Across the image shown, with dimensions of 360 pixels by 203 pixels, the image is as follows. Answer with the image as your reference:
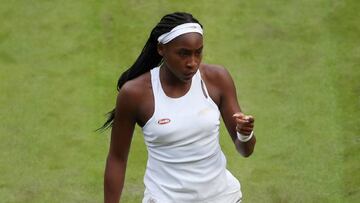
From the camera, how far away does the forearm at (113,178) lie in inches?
201

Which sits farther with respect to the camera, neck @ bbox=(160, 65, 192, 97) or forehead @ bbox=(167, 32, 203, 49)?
neck @ bbox=(160, 65, 192, 97)

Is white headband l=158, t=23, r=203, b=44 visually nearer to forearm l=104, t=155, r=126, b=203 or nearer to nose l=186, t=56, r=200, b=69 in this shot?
nose l=186, t=56, r=200, b=69

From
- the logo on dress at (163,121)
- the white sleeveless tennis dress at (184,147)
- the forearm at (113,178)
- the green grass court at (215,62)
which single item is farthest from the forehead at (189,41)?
the green grass court at (215,62)

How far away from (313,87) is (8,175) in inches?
116

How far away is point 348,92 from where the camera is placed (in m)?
8.20

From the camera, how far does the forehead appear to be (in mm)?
4660

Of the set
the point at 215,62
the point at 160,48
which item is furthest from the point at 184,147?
the point at 215,62

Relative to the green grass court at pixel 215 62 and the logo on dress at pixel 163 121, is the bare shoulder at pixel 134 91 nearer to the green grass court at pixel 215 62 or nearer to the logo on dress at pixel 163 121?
the logo on dress at pixel 163 121

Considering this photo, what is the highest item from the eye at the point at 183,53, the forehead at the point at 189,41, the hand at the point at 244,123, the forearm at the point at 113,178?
the forehead at the point at 189,41

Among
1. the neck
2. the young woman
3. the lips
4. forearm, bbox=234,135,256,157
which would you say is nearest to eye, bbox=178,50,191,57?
the young woman

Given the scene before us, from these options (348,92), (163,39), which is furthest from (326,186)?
(163,39)

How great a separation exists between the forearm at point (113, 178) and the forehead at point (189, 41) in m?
0.84

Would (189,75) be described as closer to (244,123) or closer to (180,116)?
(180,116)

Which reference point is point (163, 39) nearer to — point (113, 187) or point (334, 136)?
point (113, 187)
